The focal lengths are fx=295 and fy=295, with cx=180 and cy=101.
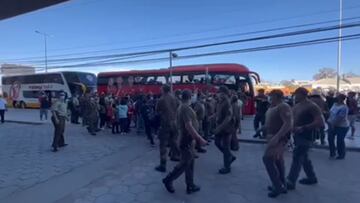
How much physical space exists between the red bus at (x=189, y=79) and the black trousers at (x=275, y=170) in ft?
37.8

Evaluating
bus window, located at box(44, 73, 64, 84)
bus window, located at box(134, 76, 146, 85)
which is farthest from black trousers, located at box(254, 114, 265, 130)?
bus window, located at box(44, 73, 64, 84)

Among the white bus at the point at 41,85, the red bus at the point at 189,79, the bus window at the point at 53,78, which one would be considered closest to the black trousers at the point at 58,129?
the red bus at the point at 189,79

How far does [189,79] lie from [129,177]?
15.3 metres

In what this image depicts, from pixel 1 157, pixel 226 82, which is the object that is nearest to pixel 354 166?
pixel 1 157

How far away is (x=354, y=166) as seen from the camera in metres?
6.74

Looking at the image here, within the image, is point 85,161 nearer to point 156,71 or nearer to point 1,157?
point 1,157

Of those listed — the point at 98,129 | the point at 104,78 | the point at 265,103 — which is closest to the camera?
the point at 265,103

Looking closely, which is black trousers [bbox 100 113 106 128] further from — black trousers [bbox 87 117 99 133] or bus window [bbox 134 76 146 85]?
bus window [bbox 134 76 146 85]

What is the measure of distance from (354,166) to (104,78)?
22.2 m

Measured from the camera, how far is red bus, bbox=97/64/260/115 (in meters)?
19.2

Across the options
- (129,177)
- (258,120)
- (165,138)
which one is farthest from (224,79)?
(129,177)

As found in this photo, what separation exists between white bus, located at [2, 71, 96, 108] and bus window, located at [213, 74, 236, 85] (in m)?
10.8

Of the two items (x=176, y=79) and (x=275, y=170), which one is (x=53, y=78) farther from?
(x=275, y=170)

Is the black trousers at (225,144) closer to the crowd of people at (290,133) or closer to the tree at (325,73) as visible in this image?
the crowd of people at (290,133)
